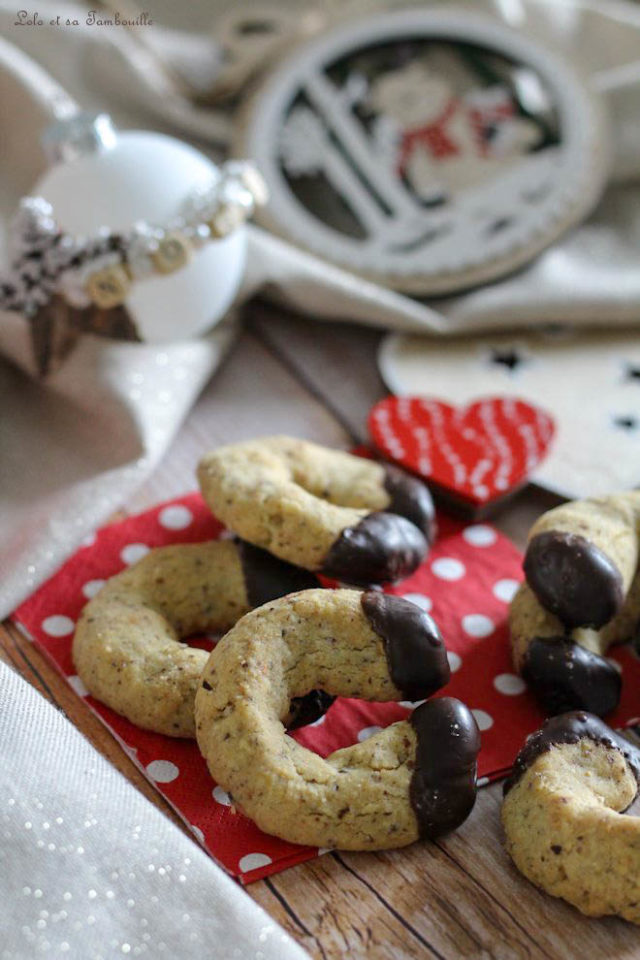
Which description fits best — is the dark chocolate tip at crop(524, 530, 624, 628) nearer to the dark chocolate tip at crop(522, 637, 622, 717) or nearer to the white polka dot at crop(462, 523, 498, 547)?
the dark chocolate tip at crop(522, 637, 622, 717)

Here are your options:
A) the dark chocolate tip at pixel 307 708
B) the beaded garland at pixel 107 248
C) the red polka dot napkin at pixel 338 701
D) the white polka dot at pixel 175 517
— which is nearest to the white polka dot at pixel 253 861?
the red polka dot napkin at pixel 338 701

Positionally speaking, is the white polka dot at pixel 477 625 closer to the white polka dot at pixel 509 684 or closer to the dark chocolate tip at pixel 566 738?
the white polka dot at pixel 509 684

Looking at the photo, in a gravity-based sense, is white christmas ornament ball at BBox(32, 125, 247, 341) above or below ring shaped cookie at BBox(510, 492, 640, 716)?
above

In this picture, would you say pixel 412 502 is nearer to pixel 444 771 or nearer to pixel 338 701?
pixel 338 701

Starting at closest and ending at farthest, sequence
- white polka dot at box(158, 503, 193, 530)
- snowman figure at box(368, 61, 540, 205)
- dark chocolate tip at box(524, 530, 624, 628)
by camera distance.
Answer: dark chocolate tip at box(524, 530, 624, 628) < white polka dot at box(158, 503, 193, 530) < snowman figure at box(368, 61, 540, 205)

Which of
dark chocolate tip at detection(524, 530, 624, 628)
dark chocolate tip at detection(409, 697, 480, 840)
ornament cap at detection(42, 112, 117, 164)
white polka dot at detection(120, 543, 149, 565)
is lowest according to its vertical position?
dark chocolate tip at detection(524, 530, 624, 628)

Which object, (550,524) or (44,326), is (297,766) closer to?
(550,524)

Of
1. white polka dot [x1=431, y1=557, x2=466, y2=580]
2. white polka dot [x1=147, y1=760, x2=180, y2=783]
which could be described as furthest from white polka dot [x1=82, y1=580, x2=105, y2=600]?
white polka dot [x1=431, y1=557, x2=466, y2=580]

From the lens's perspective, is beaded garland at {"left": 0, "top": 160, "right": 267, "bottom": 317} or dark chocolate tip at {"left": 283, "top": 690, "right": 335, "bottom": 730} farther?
beaded garland at {"left": 0, "top": 160, "right": 267, "bottom": 317}
